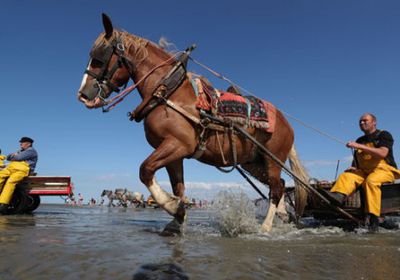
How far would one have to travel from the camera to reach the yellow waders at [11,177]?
898 centimetres

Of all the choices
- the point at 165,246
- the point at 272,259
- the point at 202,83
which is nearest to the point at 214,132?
the point at 202,83

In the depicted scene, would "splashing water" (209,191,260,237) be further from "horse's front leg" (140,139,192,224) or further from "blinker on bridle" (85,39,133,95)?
"blinker on bridle" (85,39,133,95)

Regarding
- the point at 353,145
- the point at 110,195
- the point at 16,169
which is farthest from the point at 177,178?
the point at 110,195

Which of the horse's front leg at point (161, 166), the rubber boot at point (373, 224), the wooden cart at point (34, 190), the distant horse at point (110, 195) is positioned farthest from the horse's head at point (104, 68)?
the distant horse at point (110, 195)

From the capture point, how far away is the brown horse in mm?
4742

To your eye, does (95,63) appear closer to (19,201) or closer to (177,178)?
(177,178)

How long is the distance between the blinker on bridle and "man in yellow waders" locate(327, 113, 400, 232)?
3754 mm

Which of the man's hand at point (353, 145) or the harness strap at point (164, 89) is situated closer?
the harness strap at point (164, 89)

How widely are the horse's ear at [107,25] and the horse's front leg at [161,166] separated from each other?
74.0 inches

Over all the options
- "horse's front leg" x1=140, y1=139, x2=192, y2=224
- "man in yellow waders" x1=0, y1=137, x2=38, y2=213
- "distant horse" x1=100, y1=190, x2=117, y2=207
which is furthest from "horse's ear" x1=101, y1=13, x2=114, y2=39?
"distant horse" x1=100, y1=190, x2=117, y2=207

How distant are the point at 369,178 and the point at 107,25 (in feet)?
15.7

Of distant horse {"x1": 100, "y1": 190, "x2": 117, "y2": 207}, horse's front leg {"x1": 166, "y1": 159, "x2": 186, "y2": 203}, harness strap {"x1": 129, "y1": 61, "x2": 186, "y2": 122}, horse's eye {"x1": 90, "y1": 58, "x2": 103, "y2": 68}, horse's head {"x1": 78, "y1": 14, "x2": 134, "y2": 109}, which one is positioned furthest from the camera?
distant horse {"x1": 100, "y1": 190, "x2": 117, "y2": 207}

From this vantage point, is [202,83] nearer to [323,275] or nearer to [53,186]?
[323,275]

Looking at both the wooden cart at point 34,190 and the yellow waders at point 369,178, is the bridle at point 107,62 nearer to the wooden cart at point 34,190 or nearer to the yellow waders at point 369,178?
the yellow waders at point 369,178
